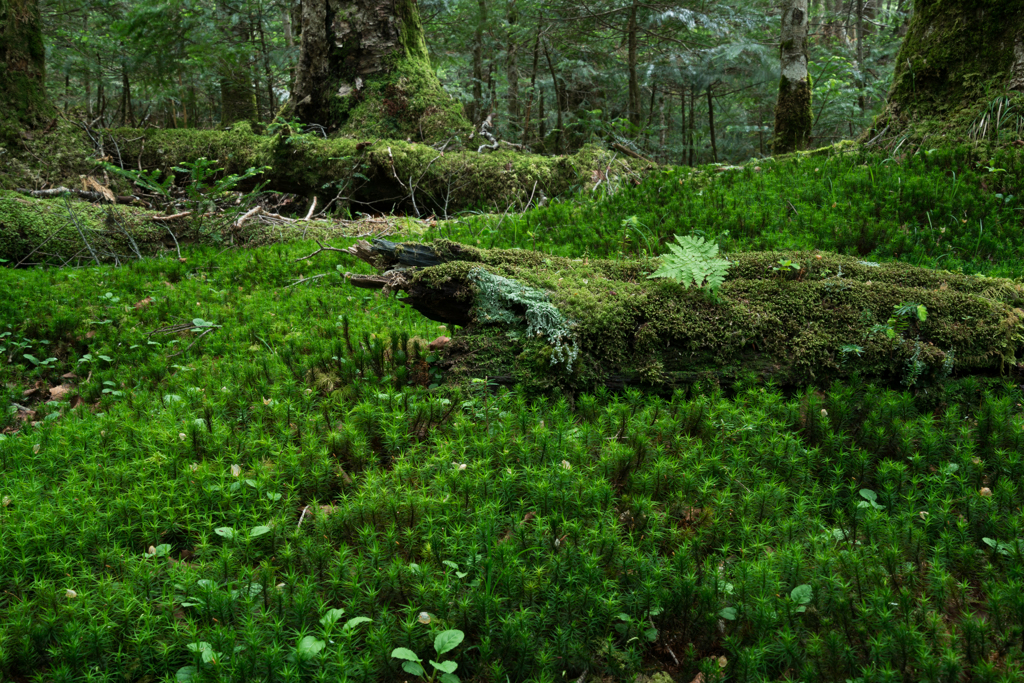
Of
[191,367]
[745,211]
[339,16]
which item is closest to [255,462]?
[191,367]

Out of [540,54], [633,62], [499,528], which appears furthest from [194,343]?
[540,54]

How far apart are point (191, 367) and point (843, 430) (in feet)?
15.9

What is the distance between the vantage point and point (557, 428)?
3.47m

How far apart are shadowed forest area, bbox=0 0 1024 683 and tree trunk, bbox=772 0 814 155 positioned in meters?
2.12

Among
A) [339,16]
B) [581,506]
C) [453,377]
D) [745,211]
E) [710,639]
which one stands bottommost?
[710,639]

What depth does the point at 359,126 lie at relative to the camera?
11.3 meters

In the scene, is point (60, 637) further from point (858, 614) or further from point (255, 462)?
point (858, 614)

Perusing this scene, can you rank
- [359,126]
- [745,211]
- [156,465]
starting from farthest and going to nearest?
[359,126] < [745,211] < [156,465]

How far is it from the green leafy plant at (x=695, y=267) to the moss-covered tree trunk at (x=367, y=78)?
805cm

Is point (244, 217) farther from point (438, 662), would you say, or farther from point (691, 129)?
point (691, 129)

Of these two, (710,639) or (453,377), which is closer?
(710,639)

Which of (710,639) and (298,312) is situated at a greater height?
(298,312)

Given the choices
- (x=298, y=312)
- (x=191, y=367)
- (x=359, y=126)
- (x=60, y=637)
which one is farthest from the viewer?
(x=359, y=126)

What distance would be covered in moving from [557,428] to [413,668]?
1.62 metres
